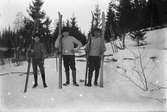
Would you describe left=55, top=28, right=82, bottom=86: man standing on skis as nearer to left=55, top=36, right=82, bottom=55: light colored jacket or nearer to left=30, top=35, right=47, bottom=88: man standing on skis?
left=55, top=36, right=82, bottom=55: light colored jacket

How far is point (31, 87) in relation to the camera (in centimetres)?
198

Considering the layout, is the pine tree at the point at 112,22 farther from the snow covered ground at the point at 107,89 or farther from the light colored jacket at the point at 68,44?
the light colored jacket at the point at 68,44

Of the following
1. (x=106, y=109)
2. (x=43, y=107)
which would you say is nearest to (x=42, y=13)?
(x=43, y=107)

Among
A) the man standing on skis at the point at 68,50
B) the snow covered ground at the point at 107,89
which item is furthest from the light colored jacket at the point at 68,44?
the snow covered ground at the point at 107,89

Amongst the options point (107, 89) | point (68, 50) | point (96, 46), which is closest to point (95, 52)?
point (96, 46)

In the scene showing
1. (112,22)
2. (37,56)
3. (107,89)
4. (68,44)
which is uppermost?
(112,22)

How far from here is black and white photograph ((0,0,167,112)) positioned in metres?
1.89

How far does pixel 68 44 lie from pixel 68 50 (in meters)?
0.06

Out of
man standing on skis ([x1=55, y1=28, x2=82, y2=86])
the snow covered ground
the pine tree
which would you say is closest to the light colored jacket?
man standing on skis ([x1=55, y1=28, x2=82, y2=86])

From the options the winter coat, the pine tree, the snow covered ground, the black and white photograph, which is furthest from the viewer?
the winter coat

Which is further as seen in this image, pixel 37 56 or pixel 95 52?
pixel 95 52

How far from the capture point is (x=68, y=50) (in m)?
2.10

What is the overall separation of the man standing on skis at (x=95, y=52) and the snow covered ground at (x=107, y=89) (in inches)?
2.4

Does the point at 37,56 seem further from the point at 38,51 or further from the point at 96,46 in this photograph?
the point at 96,46
